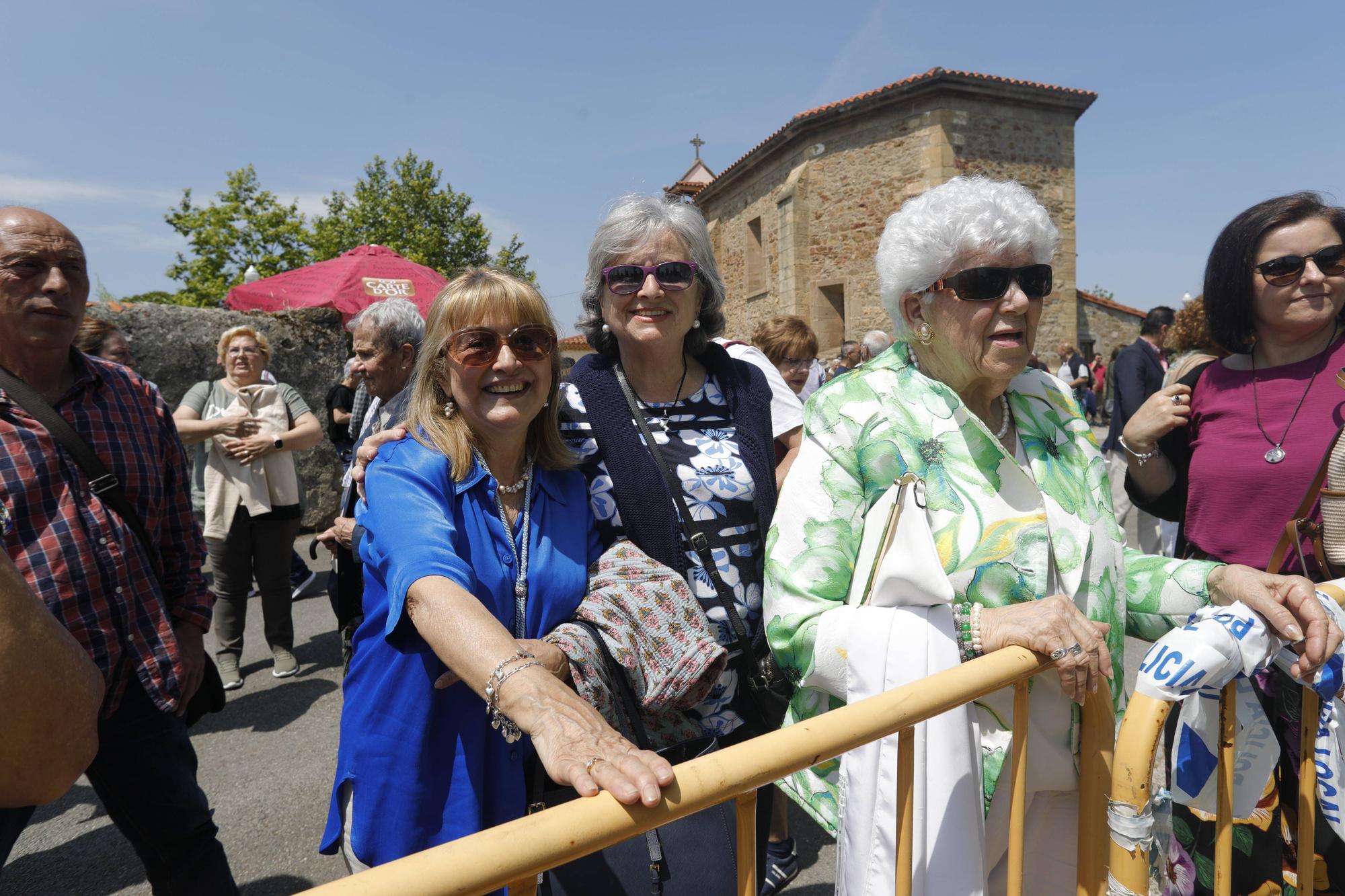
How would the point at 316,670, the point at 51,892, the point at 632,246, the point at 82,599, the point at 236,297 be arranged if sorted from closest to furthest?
1. the point at 82,599
2. the point at 632,246
3. the point at 51,892
4. the point at 316,670
5. the point at 236,297

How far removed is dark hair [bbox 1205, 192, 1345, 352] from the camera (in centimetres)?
207

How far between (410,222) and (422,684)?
2915 cm

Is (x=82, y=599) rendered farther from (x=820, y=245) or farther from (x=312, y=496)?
(x=820, y=245)

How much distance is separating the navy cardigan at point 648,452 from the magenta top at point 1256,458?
1224mm

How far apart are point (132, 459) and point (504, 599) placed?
1.34 meters

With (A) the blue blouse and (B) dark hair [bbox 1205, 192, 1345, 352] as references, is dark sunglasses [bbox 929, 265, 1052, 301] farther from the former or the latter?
(A) the blue blouse

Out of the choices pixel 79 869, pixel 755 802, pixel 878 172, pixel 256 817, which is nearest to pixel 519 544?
pixel 755 802

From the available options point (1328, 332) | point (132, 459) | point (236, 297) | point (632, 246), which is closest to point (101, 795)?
point (132, 459)

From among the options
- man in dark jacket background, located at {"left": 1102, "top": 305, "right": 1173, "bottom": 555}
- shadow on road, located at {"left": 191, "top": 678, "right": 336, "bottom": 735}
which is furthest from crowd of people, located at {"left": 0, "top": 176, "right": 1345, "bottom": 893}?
man in dark jacket background, located at {"left": 1102, "top": 305, "right": 1173, "bottom": 555}

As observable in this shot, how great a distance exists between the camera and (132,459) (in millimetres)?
2141

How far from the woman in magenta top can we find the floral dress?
123cm

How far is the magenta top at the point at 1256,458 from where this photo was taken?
2002mm

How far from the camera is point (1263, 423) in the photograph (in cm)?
210

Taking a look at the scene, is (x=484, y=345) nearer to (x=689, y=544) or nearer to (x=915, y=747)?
(x=689, y=544)
